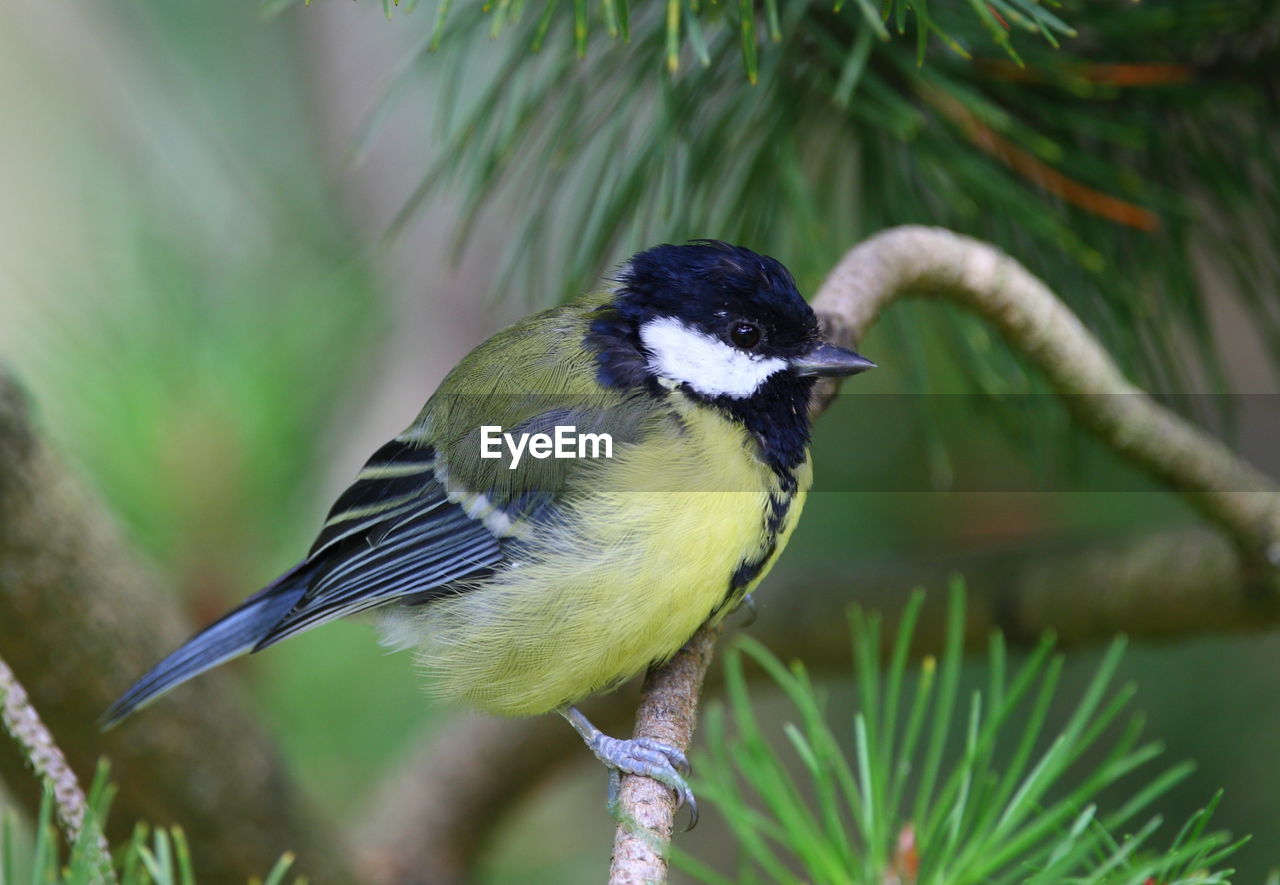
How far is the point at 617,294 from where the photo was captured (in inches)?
41.1

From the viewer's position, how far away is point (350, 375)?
134cm

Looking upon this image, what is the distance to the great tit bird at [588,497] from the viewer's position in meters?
0.92

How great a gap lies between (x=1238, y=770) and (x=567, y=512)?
89cm

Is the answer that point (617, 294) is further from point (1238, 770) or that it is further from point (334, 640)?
point (1238, 770)

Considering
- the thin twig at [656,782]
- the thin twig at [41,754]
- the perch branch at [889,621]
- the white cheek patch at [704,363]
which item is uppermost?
the thin twig at [41,754]

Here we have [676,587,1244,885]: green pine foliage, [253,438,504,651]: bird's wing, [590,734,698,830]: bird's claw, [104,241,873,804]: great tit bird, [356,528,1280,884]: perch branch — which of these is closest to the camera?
[676,587,1244,885]: green pine foliage

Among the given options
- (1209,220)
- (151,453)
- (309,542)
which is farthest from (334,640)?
(1209,220)

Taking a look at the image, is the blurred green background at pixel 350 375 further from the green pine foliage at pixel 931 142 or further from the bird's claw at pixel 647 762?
the bird's claw at pixel 647 762

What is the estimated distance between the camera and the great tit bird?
92 cm

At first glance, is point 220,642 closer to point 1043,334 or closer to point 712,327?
point 712,327

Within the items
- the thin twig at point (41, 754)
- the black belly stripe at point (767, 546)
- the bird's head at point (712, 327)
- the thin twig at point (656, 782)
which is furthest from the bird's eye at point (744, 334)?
the thin twig at point (41, 754)

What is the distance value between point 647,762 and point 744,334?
0.36 m

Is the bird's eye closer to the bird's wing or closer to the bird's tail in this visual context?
the bird's wing

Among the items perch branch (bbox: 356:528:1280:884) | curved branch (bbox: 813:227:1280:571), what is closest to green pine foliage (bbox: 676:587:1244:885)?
curved branch (bbox: 813:227:1280:571)
